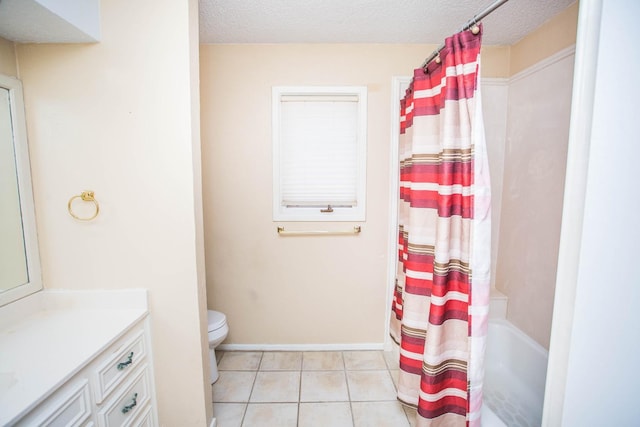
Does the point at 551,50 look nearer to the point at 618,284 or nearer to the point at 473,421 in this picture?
the point at 618,284

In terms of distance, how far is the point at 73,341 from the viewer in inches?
37.7

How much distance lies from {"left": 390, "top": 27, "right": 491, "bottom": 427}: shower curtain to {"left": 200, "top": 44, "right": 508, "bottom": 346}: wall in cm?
67

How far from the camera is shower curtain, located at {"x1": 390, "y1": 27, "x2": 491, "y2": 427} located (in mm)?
1033

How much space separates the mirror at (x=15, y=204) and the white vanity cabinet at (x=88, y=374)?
18 centimetres

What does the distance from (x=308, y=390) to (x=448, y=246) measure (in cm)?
133

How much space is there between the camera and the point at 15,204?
110cm

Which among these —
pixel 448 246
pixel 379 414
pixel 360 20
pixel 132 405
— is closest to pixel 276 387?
pixel 379 414

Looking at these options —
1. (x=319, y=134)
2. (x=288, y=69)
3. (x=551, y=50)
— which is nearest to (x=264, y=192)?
(x=319, y=134)

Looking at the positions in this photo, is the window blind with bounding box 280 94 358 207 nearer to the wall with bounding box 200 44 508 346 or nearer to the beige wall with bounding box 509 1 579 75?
the wall with bounding box 200 44 508 346

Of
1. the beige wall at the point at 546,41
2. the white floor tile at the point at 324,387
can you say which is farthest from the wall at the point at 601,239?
the white floor tile at the point at 324,387

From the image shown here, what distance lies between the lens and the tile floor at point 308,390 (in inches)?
58.0

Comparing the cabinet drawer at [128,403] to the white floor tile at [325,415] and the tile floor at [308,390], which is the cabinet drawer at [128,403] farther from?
the white floor tile at [325,415]

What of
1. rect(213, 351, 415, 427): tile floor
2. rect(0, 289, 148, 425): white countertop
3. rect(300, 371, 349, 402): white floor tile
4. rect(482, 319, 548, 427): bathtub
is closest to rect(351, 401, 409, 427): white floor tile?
Answer: rect(213, 351, 415, 427): tile floor

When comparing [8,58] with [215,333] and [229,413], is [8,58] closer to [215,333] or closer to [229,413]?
[215,333]
